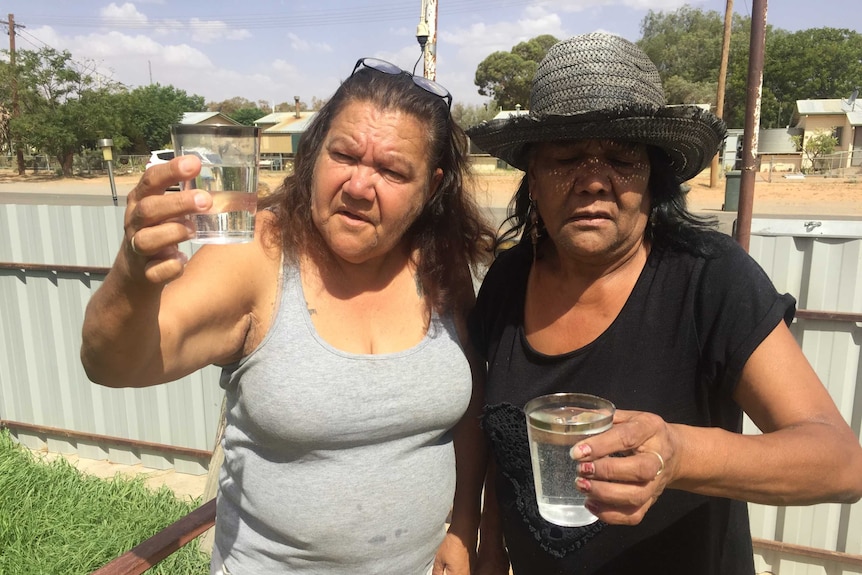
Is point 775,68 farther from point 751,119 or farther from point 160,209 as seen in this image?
point 160,209

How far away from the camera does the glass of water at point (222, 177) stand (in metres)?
1.26

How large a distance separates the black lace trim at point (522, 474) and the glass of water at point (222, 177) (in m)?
0.93

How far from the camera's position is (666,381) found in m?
1.62

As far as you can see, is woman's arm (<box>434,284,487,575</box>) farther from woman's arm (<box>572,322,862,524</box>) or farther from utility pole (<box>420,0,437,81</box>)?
utility pole (<box>420,0,437,81</box>)

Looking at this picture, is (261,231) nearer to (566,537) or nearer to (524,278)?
(524,278)

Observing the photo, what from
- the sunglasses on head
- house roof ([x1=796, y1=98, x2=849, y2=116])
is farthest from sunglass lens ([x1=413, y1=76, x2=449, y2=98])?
house roof ([x1=796, y1=98, x2=849, y2=116])

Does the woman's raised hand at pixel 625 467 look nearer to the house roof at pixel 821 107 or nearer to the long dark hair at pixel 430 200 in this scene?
the long dark hair at pixel 430 200

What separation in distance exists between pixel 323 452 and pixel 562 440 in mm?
717

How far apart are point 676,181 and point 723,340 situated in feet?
1.69

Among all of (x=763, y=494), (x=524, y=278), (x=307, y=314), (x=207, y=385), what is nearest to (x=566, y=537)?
(x=763, y=494)

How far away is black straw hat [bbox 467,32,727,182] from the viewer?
1.57 meters

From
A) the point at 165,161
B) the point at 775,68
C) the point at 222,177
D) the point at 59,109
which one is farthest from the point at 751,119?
the point at 775,68

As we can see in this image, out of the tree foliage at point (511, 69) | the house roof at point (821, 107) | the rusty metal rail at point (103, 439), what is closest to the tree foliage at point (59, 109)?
the tree foliage at point (511, 69)

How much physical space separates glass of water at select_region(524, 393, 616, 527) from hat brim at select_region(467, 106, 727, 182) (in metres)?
0.67
